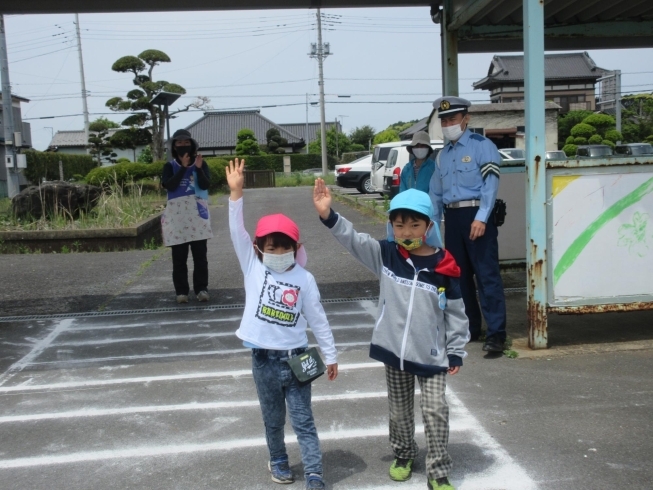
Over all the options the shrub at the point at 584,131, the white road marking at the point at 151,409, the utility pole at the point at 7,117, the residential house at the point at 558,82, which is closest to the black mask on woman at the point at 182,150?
the white road marking at the point at 151,409

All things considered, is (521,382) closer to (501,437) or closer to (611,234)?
(501,437)

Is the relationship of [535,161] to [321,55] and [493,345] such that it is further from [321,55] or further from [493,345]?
[321,55]

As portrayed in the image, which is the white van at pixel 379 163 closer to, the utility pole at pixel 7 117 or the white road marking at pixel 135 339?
the utility pole at pixel 7 117

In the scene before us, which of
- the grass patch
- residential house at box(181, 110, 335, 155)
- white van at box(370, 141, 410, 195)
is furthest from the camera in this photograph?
residential house at box(181, 110, 335, 155)

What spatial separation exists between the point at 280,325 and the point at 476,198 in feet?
8.54

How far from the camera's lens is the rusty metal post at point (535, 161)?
17.6 feet

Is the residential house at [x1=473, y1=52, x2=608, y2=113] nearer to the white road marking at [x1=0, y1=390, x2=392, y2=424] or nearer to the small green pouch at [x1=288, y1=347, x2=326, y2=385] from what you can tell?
the white road marking at [x1=0, y1=390, x2=392, y2=424]

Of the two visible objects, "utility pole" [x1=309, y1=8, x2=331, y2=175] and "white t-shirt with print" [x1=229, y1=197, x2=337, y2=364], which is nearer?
"white t-shirt with print" [x1=229, y1=197, x2=337, y2=364]

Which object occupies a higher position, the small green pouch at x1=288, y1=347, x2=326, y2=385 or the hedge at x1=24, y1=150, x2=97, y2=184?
the hedge at x1=24, y1=150, x2=97, y2=184

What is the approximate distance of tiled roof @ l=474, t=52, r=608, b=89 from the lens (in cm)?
4441

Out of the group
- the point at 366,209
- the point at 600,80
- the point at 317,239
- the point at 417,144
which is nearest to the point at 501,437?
the point at 417,144

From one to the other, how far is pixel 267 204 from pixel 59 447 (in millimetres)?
19896

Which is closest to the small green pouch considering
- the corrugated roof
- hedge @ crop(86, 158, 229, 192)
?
hedge @ crop(86, 158, 229, 192)

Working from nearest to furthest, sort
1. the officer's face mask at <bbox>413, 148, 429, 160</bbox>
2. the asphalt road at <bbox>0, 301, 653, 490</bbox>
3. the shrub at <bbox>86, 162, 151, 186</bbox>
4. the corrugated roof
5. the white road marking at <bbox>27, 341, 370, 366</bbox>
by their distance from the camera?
the asphalt road at <bbox>0, 301, 653, 490</bbox>
the white road marking at <bbox>27, 341, 370, 366</bbox>
the officer's face mask at <bbox>413, 148, 429, 160</bbox>
the shrub at <bbox>86, 162, 151, 186</bbox>
the corrugated roof
